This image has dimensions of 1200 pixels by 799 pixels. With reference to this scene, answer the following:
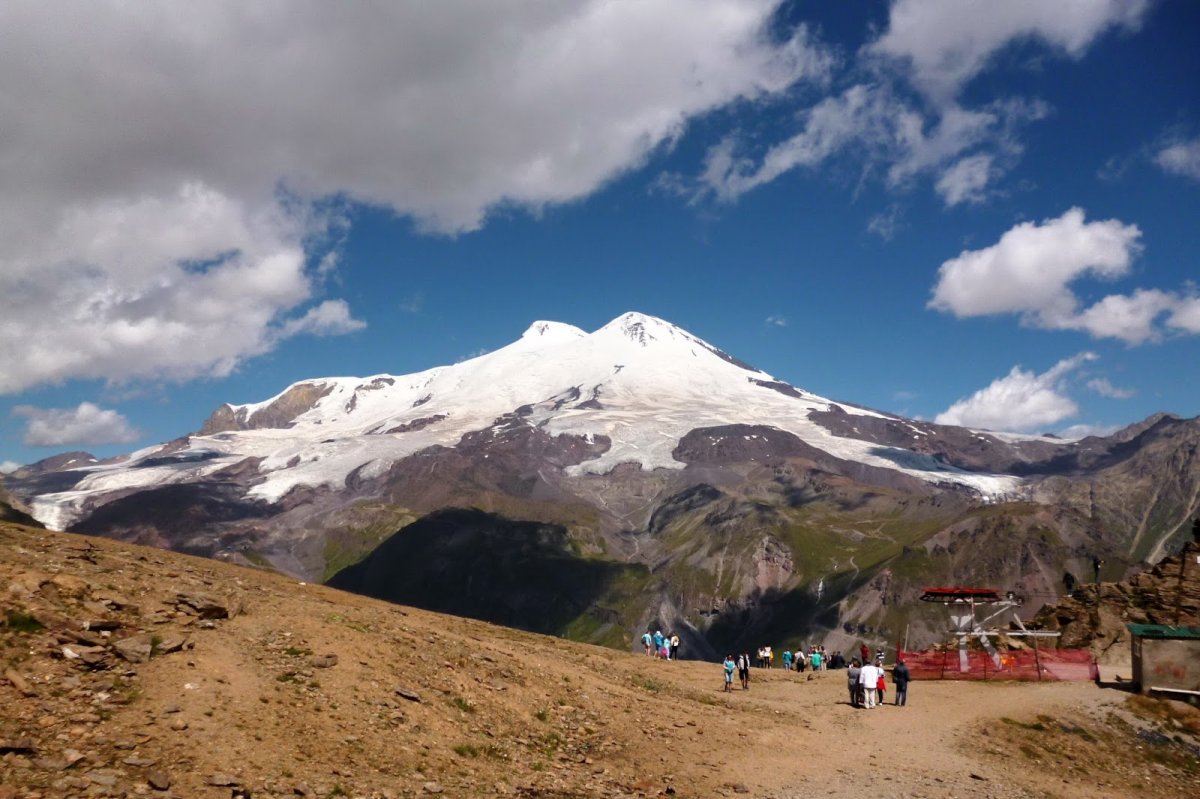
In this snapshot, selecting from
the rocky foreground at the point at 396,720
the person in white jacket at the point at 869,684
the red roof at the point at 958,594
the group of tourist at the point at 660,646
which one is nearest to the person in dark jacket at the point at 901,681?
the person in white jacket at the point at 869,684

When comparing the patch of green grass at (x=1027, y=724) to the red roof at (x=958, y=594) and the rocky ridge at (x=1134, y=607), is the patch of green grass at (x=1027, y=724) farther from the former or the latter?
the rocky ridge at (x=1134, y=607)

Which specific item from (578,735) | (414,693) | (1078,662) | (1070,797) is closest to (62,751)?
(414,693)

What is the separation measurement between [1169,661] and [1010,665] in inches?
386

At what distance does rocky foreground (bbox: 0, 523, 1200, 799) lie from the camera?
19703 millimetres

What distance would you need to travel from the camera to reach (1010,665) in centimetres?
5125

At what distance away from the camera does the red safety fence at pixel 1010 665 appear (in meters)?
48.9

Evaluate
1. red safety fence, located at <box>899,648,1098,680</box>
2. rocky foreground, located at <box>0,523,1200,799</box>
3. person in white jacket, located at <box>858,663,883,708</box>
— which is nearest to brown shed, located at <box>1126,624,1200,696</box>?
rocky foreground, located at <box>0,523,1200,799</box>

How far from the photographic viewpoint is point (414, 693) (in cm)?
2642

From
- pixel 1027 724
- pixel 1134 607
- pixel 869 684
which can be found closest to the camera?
pixel 1027 724

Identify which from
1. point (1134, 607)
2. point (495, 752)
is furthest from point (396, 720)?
point (1134, 607)

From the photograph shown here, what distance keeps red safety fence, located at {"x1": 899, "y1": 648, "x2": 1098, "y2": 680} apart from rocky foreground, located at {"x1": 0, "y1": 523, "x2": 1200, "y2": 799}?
659 cm

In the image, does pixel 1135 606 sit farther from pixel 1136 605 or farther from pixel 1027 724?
pixel 1027 724

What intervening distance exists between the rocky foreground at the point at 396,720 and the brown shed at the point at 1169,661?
1853mm

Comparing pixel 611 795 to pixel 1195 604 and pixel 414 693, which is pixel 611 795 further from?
pixel 1195 604
